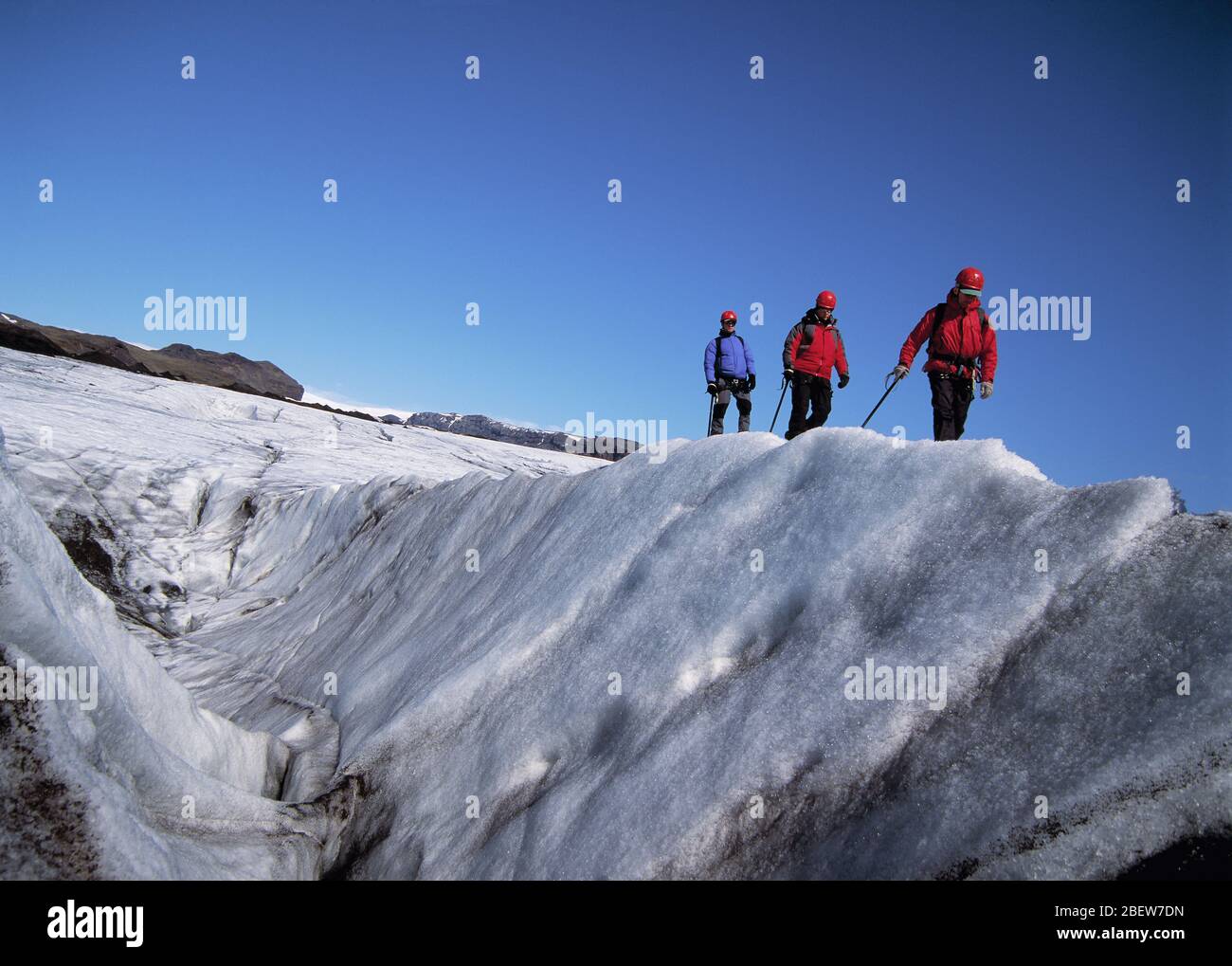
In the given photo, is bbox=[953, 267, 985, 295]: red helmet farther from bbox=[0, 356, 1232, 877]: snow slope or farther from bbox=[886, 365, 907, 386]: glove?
bbox=[0, 356, 1232, 877]: snow slope

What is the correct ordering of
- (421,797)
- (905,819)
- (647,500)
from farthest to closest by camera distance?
(647,500) < (421,797) < (905,819)

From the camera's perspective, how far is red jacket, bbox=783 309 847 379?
9.68 m

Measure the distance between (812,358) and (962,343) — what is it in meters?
1.86

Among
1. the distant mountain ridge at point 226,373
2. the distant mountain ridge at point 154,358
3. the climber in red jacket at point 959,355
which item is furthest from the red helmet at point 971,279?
the distant mountain ridge at point 154,358

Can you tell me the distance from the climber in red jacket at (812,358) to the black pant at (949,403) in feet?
5.02

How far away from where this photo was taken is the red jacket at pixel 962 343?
8.33 m

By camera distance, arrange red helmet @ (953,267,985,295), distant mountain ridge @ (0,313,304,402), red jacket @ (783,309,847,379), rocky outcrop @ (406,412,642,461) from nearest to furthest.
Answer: red helmet @ (953,267,985,295) → red jacket @ (783,309,847,379) → distant mountain ridge @ (0,313,304,402) → rocky outcrop @ (406,412,642,461)

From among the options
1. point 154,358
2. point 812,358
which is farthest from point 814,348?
point 154,358

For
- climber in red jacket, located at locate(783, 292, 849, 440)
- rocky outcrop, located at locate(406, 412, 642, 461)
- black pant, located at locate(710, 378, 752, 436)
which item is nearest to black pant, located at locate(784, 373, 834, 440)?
climber in red jacket, located at locate(783, 292, 849, 440)

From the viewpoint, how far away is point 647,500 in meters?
5.02
